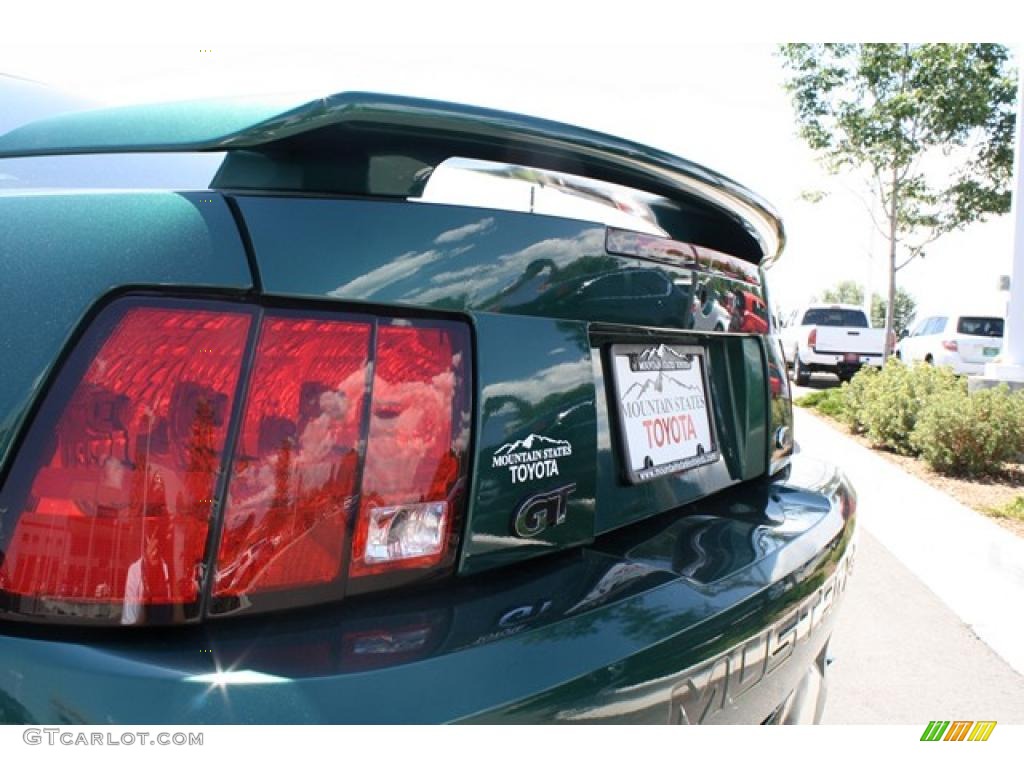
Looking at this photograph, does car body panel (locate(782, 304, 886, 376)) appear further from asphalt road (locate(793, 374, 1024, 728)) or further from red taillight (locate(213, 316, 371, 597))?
red taillight (locate(213, 316, 371, 597))

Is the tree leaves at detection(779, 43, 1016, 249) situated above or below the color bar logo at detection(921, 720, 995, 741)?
above

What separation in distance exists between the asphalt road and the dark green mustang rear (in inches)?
68.4

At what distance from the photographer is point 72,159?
1.39m

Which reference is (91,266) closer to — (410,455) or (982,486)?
(410,455)

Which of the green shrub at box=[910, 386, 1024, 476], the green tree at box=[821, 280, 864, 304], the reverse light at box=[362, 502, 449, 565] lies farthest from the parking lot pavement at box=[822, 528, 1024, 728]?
the green tree at box=[821, 280, 864, 304]

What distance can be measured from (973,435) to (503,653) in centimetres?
719

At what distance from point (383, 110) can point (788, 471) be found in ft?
5.61

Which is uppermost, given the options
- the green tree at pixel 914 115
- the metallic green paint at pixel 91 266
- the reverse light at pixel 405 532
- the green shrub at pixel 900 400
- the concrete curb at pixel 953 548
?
the green tree at pixel 914 115

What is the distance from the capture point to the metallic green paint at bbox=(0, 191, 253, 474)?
3.58 ft

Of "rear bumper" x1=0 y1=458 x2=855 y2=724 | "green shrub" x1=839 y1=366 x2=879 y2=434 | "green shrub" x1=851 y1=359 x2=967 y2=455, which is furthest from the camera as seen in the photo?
"green shrub" x1=839 y1=366 x2=879 y2=434

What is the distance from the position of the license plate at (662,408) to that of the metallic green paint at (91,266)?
2.71 feet

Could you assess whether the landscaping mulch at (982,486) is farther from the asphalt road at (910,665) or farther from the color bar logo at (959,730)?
the color bar logo at (959,730)

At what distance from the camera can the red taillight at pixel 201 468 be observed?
1080 mm

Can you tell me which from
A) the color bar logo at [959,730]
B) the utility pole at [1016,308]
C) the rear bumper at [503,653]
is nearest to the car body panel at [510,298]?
the rear bumper at [503,653]
